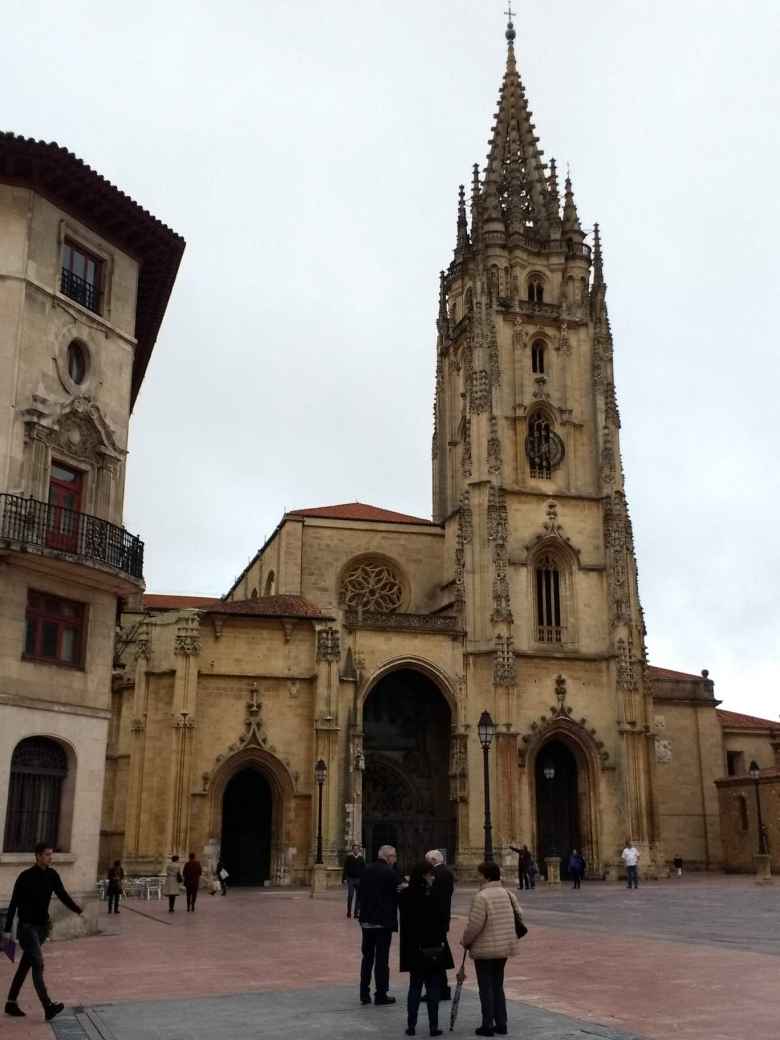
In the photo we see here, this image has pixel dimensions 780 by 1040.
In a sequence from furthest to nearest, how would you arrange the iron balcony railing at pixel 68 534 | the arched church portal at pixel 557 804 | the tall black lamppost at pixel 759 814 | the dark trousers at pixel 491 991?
the arched church portal at pixel 557 804 → the tall black lamppost at pixel 759 814 → the iron balcony railing at pixel 68 534 → the dark trousers at pixel 491 991

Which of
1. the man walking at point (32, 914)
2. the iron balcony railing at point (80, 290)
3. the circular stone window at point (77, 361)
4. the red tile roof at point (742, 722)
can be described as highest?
the iron balcony railing at point (80, 290)

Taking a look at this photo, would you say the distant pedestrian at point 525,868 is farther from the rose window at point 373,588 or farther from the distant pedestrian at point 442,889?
the distant pedestrian at point 442,889

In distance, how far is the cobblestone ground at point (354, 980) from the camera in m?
9.20

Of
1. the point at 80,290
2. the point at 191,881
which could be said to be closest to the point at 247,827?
the point at 191,881

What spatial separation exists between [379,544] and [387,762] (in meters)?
10.3

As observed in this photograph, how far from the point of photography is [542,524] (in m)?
47.5

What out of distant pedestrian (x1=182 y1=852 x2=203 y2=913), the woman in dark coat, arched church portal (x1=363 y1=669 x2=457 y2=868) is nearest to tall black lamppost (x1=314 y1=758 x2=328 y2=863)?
arched church portal (x1=363 y1=669 x2=457 y2=868)

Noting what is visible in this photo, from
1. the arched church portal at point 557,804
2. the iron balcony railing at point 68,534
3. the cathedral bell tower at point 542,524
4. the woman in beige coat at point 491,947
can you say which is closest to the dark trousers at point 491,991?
the woman in beige coat at point 491,947

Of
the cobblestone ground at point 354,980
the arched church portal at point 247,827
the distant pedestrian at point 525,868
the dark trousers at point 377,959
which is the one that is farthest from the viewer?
the arched church portal at point 247,827

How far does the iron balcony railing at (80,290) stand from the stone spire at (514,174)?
33.6 metres

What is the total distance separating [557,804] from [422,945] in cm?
3813

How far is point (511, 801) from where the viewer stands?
4228cm

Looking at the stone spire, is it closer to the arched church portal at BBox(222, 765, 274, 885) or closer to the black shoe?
the arched church portal at BBox(222, 765, 274, 885)

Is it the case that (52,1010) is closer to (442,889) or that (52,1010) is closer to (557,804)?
(442,889)
